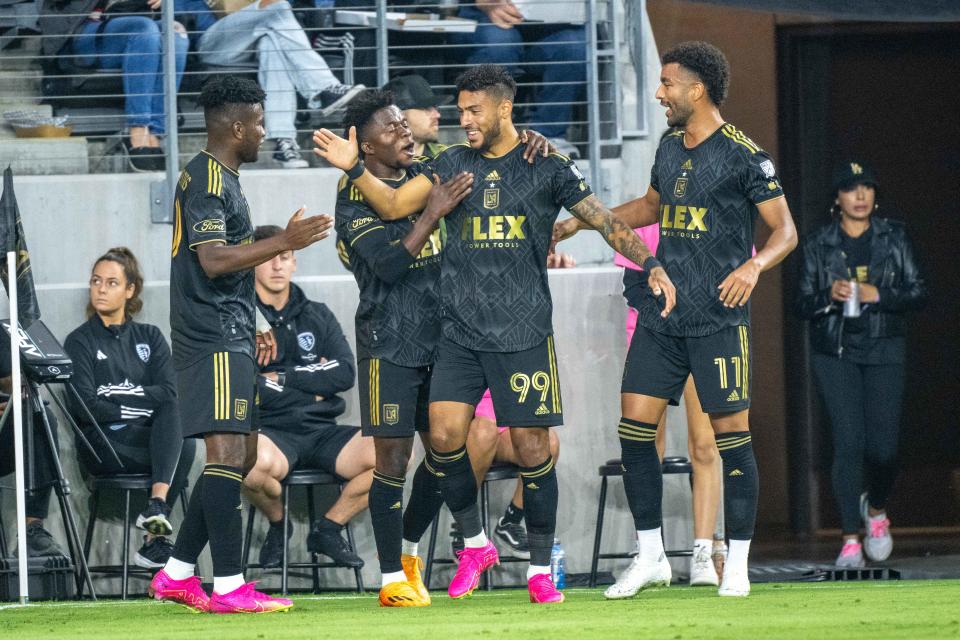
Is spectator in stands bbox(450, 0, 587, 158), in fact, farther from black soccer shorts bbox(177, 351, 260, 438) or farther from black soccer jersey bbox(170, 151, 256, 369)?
black soccer shorts bbox(177, 351, 260, 438)

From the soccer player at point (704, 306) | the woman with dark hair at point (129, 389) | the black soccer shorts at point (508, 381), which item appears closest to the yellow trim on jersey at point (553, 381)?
the black soccer shorts at point (508, 381)

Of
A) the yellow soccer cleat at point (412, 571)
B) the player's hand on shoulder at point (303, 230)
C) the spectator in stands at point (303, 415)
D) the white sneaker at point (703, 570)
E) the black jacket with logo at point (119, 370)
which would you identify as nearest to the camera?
the player's hand on shoulder at point (303, 230)

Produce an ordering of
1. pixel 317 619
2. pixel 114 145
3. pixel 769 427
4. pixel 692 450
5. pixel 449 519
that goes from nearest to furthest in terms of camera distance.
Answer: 1. pixel 317 619
2. pixel 692 450
3. pixel 449 519
4. pixel 114 145
5. pixel 769 427

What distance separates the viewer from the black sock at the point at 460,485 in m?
6.60

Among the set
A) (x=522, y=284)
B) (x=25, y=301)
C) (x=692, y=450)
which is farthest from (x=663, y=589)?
(x=25, y=301)

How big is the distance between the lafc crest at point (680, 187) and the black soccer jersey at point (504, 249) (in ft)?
1.28

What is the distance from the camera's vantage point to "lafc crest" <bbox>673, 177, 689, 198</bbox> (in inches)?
263

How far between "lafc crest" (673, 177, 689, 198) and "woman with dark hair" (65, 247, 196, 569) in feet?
10.2

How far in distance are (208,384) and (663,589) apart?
8.22ft

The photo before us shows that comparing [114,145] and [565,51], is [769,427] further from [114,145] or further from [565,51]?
[114,145]

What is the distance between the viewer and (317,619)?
5855 mm

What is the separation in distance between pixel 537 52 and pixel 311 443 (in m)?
3.24

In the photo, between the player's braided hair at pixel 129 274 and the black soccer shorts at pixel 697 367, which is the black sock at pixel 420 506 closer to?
the black soccer shorts at pixel 697 367

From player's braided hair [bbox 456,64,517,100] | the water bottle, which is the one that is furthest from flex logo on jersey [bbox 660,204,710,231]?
the water bottle
